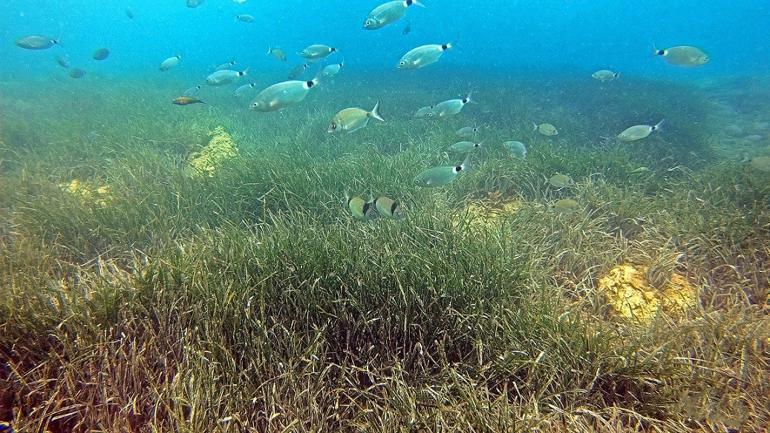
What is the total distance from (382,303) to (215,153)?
25.9ft

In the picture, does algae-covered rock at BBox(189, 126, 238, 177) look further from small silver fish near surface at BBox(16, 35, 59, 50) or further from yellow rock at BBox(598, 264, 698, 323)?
yellow rock at BBox(598, 264, 698, 323)

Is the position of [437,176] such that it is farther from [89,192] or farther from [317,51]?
[89,192]

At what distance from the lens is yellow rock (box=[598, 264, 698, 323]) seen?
4.13m

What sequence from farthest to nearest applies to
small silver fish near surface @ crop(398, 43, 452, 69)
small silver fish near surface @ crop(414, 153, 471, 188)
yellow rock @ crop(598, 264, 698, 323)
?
small silver fish near surface @ crop(398, 43, 452, 69) → small silver fish near surface @ crop(414, 153, 471, 188) → yellow rock @ crop(598, 264, 698, 323)

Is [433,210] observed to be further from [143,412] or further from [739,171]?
[739,171]

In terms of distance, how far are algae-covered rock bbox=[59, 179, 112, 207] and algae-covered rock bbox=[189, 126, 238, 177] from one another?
179 cm

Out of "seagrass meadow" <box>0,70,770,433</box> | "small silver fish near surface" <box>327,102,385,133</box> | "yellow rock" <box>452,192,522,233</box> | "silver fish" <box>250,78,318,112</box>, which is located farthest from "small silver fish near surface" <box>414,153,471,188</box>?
"silver fish" <box>250,78,318,112</box>

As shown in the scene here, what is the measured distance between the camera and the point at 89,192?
6922 millimetres

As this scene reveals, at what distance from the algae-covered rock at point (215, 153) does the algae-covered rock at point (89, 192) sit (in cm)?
179

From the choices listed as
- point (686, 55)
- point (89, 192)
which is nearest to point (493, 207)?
point (686, 55)

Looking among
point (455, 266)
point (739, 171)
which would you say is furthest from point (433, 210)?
point (739, 171)

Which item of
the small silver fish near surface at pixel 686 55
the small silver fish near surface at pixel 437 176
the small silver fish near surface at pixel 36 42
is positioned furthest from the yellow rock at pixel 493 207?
the small silver fish near surface at pixel 36 42

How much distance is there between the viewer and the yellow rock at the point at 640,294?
4.13 m

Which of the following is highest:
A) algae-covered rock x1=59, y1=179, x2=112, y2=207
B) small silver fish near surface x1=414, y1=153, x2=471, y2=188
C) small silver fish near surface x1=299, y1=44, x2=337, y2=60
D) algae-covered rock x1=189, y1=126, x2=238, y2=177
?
small silver fish near surface x1=299, y1=44, x2=337, y2=60
